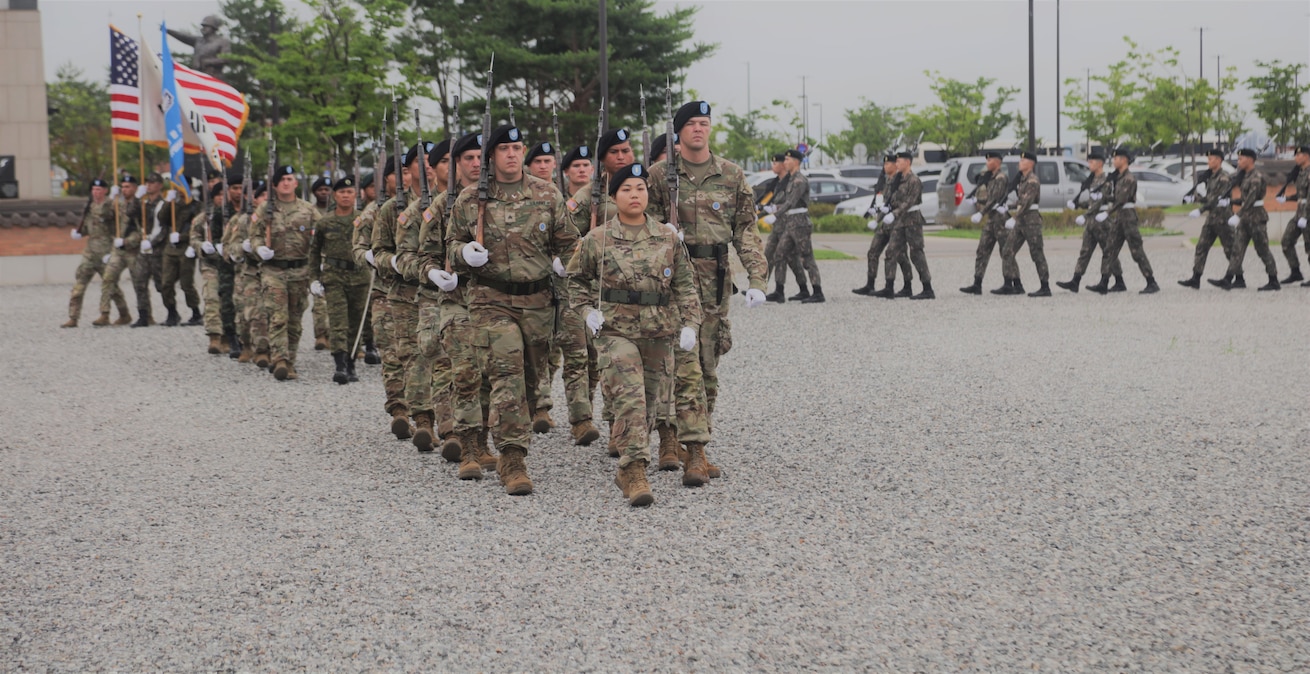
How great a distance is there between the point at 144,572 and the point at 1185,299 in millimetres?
14427

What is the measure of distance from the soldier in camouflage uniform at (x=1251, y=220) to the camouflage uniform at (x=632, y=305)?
514 inches

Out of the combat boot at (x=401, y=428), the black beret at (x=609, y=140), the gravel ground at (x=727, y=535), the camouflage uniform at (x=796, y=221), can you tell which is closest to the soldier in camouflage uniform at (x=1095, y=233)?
the camouflage uniform at (x=796, y=221)

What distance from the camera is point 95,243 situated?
57.2ft

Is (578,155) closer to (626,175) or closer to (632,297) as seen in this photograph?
(626,175)

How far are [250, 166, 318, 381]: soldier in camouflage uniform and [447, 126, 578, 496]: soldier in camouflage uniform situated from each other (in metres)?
5.06

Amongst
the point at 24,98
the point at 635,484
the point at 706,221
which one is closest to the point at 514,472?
the point at 635,484

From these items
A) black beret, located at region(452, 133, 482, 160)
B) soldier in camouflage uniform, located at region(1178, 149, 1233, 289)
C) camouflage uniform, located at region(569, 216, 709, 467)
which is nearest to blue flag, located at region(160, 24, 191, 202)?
black beret, located at region(452, 133, 482, 160)

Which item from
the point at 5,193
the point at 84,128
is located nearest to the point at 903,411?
the point at 5,193

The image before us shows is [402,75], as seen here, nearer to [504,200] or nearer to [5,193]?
[5,193]

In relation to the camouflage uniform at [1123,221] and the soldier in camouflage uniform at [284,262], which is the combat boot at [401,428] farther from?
the camouflage uniform at [1123,221]

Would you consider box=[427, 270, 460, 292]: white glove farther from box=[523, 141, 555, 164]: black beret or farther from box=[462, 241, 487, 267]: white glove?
box=[523, 141, 555, 164]: black beret

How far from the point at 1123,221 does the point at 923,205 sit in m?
17.6

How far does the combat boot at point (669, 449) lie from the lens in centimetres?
752

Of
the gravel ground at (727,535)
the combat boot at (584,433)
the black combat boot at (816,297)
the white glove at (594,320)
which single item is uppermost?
the white glove at (594,320)
